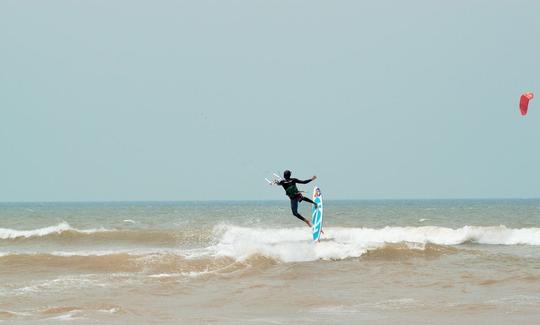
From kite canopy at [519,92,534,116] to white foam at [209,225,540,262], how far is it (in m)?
5.60

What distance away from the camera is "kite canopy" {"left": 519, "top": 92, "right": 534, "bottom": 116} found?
40.6 ft

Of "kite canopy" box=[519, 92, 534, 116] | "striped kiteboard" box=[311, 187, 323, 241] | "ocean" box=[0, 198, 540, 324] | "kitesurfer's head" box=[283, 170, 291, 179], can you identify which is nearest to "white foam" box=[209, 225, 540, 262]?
"ocean" box=[0, 198, 540, 324]

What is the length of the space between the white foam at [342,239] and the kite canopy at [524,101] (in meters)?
5.60

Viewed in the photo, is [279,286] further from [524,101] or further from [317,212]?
[524,101]

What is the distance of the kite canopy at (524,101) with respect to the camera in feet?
40.6

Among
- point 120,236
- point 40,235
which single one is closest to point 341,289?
point 120,236

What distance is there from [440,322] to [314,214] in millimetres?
7916

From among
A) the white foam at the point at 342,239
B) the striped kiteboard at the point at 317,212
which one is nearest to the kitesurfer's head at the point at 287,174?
the striped kiteboard at the point at 317,212

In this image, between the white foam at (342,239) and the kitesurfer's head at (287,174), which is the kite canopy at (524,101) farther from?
the white foam at (342,239)

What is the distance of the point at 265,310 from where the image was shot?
10.1 m

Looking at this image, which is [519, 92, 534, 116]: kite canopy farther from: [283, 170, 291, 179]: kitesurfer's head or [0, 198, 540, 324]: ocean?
[283, 170, 291, 179]: kitesurfer's head

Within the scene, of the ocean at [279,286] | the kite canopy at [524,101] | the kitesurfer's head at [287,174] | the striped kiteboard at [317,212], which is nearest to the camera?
the ocean at [279,286]

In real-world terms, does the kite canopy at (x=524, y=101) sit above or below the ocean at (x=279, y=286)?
above

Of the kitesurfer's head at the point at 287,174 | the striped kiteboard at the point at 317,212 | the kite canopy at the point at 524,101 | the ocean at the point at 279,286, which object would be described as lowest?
the ocean at the point at 279,286
